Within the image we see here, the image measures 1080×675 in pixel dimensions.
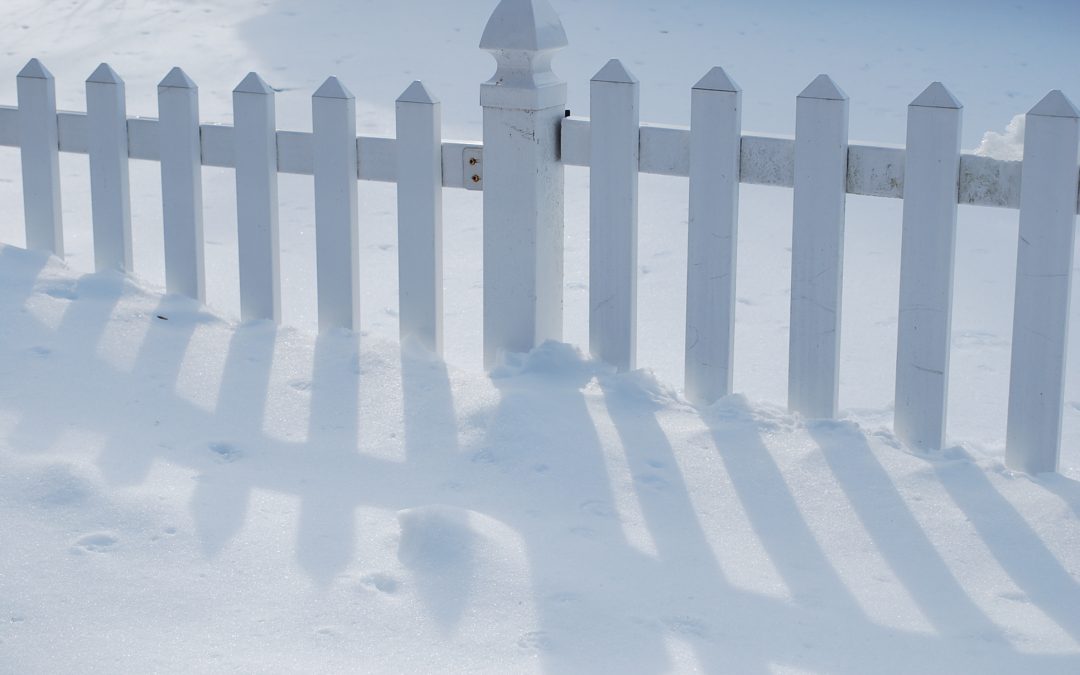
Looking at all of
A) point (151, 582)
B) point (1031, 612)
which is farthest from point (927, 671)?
point (151, 582)

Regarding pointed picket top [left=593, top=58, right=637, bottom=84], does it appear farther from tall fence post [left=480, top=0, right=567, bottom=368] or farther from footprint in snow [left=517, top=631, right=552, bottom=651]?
footprint in snow [left=517, top=631, right=552, bottom=651]

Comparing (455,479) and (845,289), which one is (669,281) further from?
(455,479)

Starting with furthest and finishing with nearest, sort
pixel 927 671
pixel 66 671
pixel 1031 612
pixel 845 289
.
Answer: pixel 845 289 < pixel 1031 612 < pixel 927 671 < pixel 66 671

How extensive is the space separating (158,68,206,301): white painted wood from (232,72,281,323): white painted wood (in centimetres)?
17

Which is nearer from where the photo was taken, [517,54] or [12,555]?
[12,555]

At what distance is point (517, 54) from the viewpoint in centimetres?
359

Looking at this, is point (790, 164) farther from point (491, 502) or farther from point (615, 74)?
point (491, 502)

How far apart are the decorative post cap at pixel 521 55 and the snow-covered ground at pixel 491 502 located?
28.9 inches

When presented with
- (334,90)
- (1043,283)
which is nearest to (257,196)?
(334,90)

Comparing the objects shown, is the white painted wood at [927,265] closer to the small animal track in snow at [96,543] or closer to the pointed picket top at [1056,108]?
the pointed picket top at [1056,108]

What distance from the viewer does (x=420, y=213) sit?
147 inches

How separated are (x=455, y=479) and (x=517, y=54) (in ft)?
4.23

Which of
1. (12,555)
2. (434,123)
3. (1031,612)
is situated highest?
(434,123)

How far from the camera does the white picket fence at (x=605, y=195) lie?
3143 millimetres
